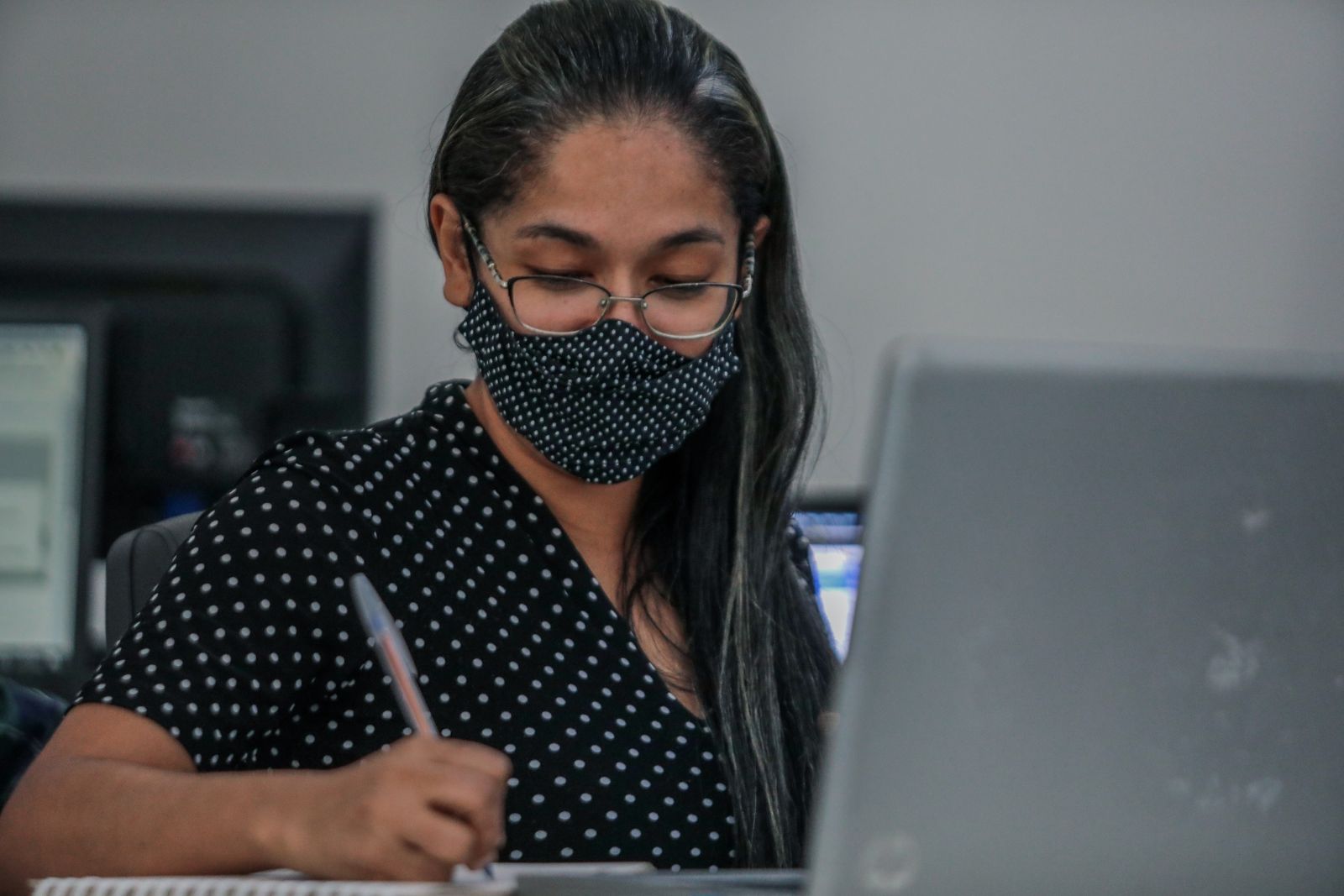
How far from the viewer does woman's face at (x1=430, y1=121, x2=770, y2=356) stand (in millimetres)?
1042

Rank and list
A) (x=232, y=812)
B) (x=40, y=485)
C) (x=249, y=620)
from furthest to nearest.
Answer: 1. (x=40, y=485)
2. (x=249, y=620)
3. (x=232, y=812)

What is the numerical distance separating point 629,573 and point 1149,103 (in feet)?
6.79

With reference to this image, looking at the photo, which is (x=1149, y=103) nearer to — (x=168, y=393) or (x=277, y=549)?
(x=168, y=393)

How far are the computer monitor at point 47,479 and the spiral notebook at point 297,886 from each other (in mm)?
1149

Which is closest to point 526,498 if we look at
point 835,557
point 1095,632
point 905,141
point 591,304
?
point 591,304

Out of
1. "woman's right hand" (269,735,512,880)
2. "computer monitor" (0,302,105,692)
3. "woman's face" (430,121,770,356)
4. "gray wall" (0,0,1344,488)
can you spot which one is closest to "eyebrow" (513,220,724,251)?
"woman's face" (430,121,770,356)

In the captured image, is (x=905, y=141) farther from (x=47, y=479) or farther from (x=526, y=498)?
(x=526, y=498)

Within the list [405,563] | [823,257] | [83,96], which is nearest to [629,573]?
[405,563]

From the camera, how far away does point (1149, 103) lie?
2906 millimetres

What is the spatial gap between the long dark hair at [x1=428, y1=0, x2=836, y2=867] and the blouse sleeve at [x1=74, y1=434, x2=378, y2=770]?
24 centimetres

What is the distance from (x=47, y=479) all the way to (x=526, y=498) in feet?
2.89

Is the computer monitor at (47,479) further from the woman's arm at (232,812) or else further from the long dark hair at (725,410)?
the woman's arm at (232,812)

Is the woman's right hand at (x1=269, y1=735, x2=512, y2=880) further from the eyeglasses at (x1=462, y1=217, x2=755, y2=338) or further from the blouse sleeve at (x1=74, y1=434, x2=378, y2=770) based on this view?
the eyeglasses at (x1=462, y1=217, x2=755, y2=338)

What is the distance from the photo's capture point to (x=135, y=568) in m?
1.09
